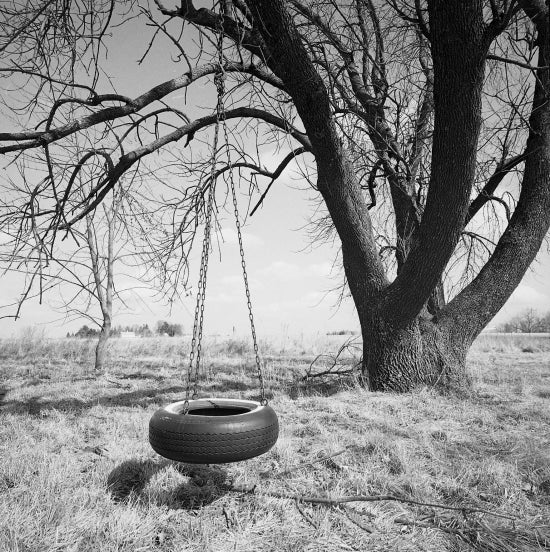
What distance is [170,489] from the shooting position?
10.2ft

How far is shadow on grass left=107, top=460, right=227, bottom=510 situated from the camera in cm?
295

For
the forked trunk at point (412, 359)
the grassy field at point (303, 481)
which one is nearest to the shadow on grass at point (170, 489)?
the grassy field at point (303, 481)

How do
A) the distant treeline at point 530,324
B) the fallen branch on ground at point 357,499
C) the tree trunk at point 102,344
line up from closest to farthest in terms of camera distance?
the fallen branch on ground at point 357,499 → the tree trunk at point 102,344 → the distant treeline at point 530,324

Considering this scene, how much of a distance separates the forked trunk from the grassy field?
0.42m

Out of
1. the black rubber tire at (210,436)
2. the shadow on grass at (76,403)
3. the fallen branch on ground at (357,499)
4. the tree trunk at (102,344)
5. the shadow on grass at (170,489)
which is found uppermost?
the tree trunk at (102,344)

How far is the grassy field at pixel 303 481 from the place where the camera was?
2561mm

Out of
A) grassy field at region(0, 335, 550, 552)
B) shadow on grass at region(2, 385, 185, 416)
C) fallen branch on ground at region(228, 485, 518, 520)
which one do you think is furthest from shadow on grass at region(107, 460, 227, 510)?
shadow on grass at region(2, 385, 185, 416)

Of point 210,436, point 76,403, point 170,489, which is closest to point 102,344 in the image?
point 76,403

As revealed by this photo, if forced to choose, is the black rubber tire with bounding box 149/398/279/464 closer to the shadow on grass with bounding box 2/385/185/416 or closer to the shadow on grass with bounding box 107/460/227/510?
the shadow on grass with bounding box 107/460/227/510

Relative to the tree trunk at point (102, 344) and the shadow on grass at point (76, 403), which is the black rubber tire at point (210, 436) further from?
the tree trunk at point (102, 344)

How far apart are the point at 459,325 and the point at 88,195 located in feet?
18.1

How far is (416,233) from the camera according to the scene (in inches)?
242

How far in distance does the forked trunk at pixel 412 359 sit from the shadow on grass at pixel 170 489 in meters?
3.66

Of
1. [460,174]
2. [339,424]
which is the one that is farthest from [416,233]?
[339,424]
